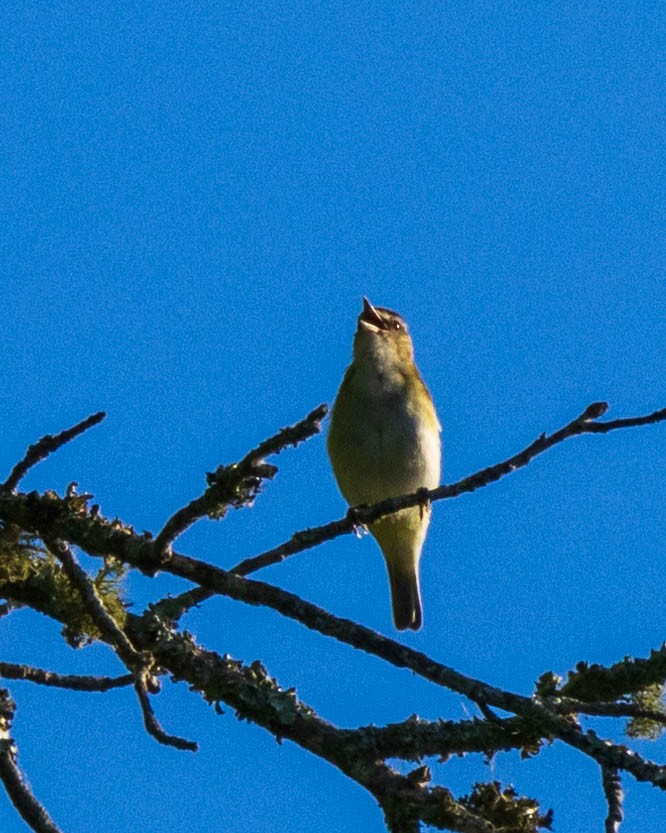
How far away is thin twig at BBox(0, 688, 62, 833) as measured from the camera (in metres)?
3.72

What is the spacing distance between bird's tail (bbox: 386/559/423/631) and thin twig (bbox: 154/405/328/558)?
193 inches

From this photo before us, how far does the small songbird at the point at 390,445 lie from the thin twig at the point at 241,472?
163 inches

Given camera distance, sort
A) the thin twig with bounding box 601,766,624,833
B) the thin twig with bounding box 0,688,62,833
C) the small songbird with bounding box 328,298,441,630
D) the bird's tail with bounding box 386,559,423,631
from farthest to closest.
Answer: the bird's tail with bounding box 386,559,423,631, the small songbird with bounding box 328,298,441,630, the thin twig with bounding box 0,688,62,833, the thin twig with bounding box 601,766,624,833

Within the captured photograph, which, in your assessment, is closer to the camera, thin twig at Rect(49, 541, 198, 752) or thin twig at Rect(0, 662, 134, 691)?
thin twig at Rect(49, 541, 198, 752)

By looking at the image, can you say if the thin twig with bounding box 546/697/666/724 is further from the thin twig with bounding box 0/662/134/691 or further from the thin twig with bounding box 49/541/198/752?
the thin twig with bounding box 0/662/134/691

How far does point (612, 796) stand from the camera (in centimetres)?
302

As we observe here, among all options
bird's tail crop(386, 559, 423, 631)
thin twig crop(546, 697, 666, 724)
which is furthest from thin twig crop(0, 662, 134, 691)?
bird's tail crop(386, 559, 423, 631)

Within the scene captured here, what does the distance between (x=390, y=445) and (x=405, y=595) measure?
1249 mm

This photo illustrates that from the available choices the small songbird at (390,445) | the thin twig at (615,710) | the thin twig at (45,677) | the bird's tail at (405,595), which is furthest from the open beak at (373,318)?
the thin twig at (615,710)

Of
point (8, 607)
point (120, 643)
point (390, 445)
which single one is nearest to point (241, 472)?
point (120, 643)

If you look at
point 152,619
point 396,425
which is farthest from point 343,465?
point 152,619

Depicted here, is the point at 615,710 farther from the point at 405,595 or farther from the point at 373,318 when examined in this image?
the point at 373,318

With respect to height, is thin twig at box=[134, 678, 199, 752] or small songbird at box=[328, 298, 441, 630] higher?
small songbird at box=[328, 298, 441, 630]

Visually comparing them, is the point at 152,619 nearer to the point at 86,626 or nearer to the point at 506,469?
the point at 86,626
